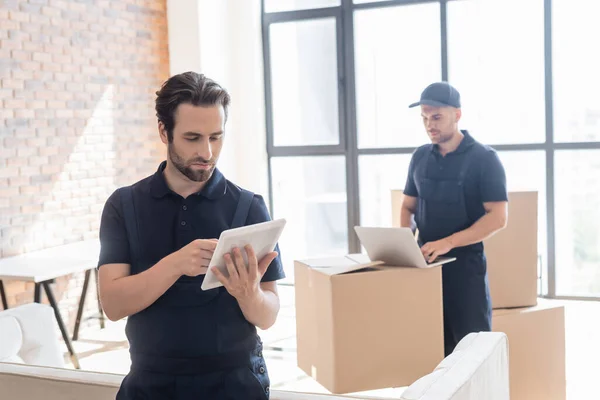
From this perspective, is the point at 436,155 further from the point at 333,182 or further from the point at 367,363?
the point at 333,182

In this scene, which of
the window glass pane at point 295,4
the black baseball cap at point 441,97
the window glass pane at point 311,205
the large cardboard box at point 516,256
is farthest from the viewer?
the window glass pane at point 311,205

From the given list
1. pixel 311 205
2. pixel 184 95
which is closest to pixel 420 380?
pixel 184 95

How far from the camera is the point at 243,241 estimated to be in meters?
1.35

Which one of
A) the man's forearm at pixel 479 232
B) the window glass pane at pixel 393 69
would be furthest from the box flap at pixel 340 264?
the window glass pane at pixel 393 69

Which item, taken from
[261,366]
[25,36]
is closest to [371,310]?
[261,366]

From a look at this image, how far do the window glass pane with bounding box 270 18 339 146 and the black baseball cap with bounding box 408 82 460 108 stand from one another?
3162 millimetres

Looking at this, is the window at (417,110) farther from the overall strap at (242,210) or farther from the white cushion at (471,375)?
the overall strap at (242,210)

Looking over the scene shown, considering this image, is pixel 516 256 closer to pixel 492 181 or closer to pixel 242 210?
A: pixel 492 181

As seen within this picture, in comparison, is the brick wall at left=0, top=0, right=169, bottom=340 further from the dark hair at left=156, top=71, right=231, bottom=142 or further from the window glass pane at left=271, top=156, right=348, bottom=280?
the dark hair at left=156, top=71, right=231, bottom=142

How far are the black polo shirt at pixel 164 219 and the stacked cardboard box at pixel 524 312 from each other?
2026 mm

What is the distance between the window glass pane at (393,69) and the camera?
586 centimetres

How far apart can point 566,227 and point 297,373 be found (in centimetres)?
263

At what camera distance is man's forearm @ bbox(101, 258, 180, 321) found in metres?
1.33

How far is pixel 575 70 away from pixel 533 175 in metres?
0.84
